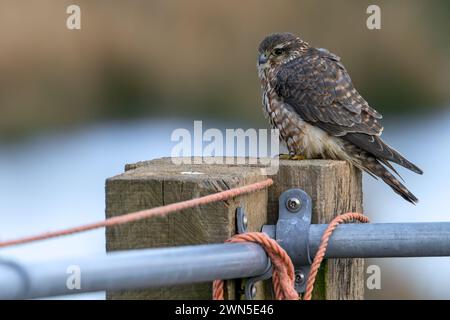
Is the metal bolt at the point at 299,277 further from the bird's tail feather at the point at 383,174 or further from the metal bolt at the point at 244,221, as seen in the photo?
the bird's tail feather at the point at 383,174

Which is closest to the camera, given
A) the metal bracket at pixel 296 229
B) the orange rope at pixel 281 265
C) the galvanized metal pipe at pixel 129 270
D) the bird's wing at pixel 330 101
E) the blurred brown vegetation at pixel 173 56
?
the galvanized metal pipe at pixel 129 270

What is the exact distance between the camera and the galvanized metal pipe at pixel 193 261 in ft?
5.45

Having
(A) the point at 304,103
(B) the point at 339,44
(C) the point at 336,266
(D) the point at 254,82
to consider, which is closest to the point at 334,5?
(B) the point at 339,44

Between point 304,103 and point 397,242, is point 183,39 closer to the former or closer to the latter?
point 304,103

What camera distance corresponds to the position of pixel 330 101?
4.85 metres

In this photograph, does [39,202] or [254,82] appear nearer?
[39,202]

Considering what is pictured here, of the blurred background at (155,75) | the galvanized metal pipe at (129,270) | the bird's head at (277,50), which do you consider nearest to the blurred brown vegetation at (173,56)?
the blurred background at (155,75)

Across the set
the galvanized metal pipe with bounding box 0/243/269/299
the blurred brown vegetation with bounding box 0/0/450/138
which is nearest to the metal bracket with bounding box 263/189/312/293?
the galvanized metal pipe with bounding box 0/243/269/299

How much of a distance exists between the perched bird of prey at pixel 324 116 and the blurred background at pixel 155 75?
4757mm

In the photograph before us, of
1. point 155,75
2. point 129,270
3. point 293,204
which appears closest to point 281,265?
point 293,204

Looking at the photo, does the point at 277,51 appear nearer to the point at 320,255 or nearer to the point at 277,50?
the point at 277,50

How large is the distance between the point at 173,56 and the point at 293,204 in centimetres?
788
